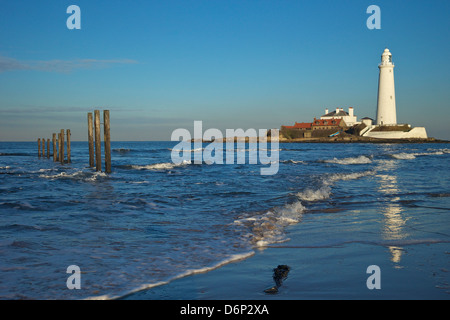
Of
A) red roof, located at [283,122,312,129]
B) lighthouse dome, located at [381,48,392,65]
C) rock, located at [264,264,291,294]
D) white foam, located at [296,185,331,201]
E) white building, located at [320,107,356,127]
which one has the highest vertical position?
lighthouse dome, located at [381,48,392,65]

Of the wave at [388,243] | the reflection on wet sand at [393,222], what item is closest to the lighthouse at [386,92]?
the reflection on wet sand at [393,222]

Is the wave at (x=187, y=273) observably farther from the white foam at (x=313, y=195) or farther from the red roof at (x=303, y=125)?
the red roof at (x=303, y=125)

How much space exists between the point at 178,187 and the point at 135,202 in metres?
3.83

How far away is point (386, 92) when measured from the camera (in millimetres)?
69375

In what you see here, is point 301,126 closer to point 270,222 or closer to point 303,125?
point 303,125

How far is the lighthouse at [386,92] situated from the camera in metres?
69.2

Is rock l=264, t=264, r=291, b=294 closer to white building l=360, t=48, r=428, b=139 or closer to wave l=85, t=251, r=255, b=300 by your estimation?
wave l=85, t=251, r=255, b=300

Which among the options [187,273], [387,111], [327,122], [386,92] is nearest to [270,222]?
[187,273]

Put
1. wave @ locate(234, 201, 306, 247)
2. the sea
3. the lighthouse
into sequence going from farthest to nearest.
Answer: the lighthouse, wave @ locate(234, 201, 306, 247), the sea

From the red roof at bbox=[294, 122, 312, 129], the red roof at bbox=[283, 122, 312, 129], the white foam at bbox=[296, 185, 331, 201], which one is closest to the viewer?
the white foam at bbox=[296, 185, 331, 201]

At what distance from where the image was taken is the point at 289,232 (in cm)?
614

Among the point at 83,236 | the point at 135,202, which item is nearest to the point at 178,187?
the point at 135,202

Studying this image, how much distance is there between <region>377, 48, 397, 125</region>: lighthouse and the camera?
227 feet

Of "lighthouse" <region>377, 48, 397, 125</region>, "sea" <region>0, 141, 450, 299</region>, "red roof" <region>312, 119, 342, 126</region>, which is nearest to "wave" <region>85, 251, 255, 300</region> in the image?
"sea" <region>0, 141, 450, 299</region>
